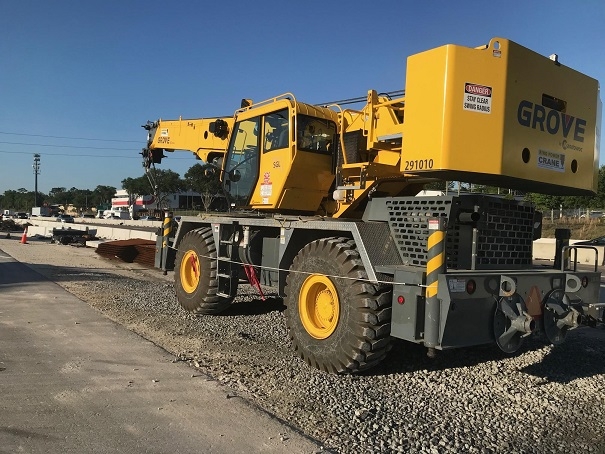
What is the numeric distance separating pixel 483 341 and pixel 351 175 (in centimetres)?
290

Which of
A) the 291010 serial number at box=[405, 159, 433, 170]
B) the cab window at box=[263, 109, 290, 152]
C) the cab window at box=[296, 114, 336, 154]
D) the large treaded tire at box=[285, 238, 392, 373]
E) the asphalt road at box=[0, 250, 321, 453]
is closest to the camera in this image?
the asphalt road at box=[0, 250, 321, 453]

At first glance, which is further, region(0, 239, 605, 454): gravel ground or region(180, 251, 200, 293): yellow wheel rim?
region(180, 251, 200, 293): yellow wheel rim

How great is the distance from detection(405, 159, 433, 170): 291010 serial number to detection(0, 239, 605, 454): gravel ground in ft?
7.31

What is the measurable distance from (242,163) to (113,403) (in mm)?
4878

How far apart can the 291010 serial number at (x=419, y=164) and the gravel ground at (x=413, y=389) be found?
223 cm

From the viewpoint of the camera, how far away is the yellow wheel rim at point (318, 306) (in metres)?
5.82

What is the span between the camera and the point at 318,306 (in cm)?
614

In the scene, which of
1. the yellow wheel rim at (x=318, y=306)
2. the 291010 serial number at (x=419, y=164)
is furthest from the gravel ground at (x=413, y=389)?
the 291010 serial number at (x=419, y=164)

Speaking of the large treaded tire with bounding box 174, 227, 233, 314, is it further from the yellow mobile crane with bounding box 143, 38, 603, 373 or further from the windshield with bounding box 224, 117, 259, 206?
the yellow mobile crane with bounding box 143, 38, 603, 373

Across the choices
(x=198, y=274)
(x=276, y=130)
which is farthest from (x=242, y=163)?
(x=198, y=274)

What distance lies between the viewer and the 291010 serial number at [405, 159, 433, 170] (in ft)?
16.4

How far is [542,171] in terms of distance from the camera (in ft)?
17.8

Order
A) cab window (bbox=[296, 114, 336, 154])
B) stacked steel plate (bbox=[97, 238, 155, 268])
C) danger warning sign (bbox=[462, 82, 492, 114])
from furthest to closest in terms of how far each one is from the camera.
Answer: stacked steel plate (bbox=[97, 238, 155, 268])
cab window (bbox=[296, 114, 336, 154])
danger warning sign (bbox=[462, 82, 492, 114])

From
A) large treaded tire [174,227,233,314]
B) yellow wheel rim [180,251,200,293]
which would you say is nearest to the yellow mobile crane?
large treaded tire [174,227,233,314]
